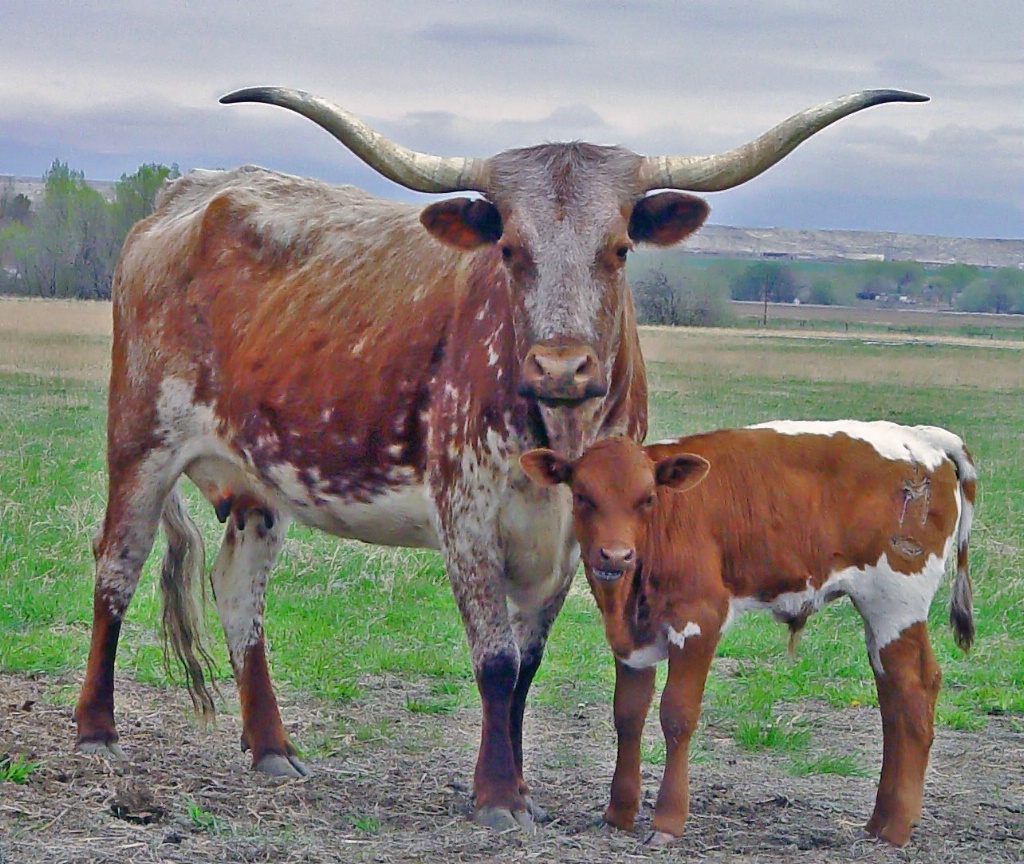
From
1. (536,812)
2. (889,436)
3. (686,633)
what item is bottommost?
(536,812)

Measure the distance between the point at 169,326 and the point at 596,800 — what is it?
309 centimetres

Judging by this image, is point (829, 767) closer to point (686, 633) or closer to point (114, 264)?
point (686, 633)

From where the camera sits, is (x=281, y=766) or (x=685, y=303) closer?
(x=281, y=766)

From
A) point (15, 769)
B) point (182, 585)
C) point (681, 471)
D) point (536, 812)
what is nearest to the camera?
point (681, 471)

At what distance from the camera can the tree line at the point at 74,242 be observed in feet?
127

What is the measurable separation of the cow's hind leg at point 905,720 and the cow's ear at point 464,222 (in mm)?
2197

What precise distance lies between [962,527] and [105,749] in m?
3.71

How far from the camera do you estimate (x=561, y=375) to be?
510 cm

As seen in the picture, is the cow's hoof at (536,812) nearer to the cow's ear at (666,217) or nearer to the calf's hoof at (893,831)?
the calf's hoof at (893,831)

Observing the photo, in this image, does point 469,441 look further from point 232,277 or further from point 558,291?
point 232,277

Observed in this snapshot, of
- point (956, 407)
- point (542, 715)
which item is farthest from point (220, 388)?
point (956, 407)

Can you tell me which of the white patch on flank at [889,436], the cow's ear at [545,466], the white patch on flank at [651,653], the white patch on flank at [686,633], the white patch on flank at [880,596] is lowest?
the white patch on flank at [651,653]

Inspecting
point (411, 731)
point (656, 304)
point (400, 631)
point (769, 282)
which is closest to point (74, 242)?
point (656, 304)

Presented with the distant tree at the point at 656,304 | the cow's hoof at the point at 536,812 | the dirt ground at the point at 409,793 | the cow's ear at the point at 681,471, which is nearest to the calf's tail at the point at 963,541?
the dirt ground at the point at 409,793
